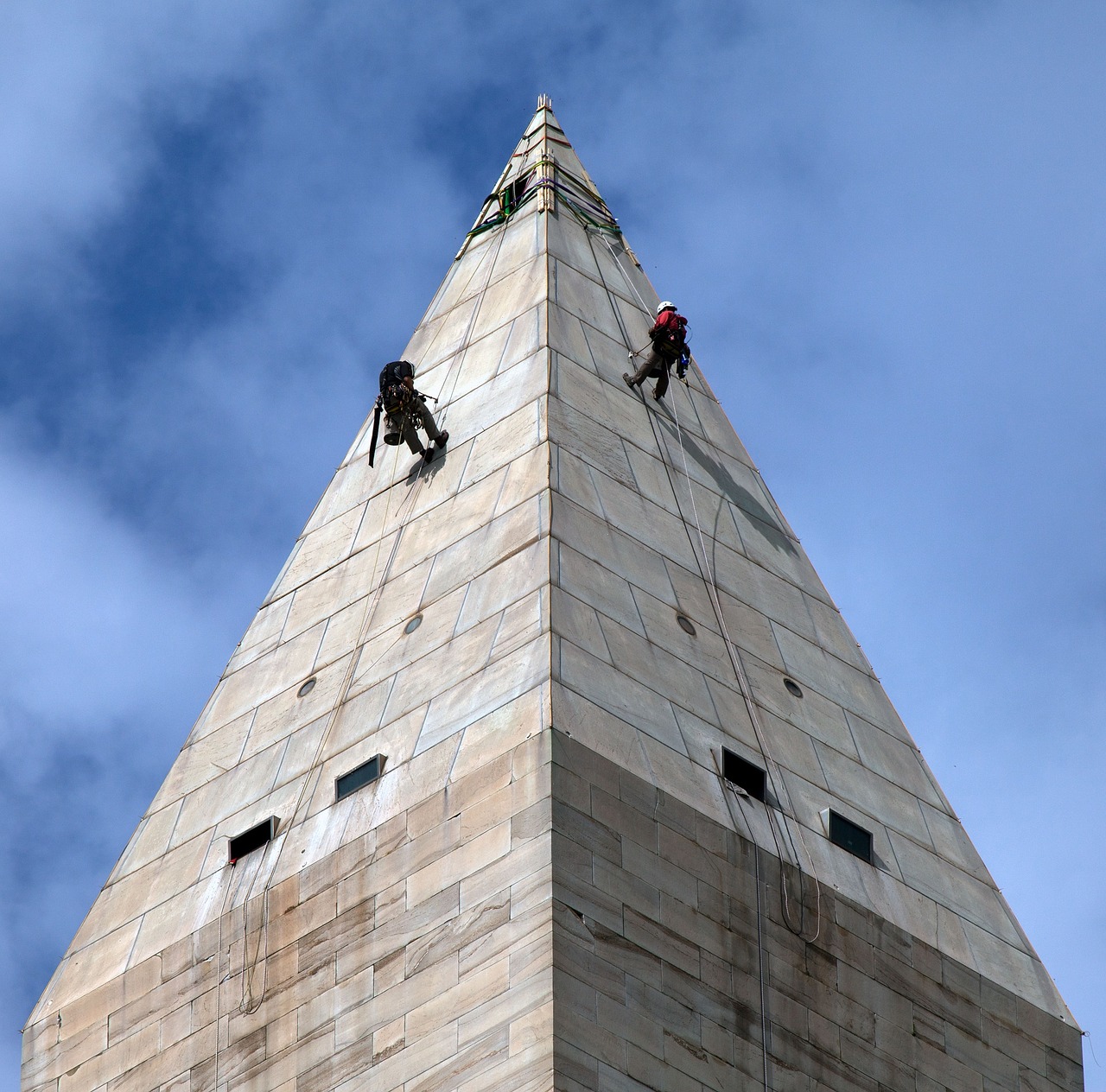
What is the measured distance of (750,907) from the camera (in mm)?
36344

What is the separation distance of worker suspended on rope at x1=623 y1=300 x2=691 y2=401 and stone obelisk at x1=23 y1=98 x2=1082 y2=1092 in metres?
0.30

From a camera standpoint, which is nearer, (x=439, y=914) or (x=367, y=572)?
(x=439, y=914)

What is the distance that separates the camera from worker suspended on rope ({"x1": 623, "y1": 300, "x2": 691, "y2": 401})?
45656 mm

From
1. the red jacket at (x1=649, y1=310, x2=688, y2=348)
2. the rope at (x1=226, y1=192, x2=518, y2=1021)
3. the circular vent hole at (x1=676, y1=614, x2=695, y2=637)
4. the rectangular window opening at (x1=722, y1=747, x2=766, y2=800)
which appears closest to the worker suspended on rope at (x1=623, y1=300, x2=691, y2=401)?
the red jacket at (x1=649, y1=310, x2=688, y2=348)

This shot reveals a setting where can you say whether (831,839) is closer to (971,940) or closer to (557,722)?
(971,940)

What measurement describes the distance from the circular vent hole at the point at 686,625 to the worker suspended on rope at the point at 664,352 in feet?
20.6

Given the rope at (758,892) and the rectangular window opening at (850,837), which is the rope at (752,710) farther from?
the rectangular window opening at (850,837)

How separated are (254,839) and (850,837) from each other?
24.3 ft

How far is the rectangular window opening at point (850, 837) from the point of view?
127 ft

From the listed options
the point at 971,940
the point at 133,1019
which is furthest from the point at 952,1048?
the point at 133,1019

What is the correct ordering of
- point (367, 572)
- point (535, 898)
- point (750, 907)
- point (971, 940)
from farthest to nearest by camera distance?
point (367, 572)
point (971, 940)
point (750, 907)
point (535, 898)

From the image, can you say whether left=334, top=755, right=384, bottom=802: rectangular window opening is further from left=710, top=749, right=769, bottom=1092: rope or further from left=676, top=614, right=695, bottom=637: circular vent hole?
left=676, top=614, right=695, bottom=637: circular vent hole

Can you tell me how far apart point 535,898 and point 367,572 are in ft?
32.9

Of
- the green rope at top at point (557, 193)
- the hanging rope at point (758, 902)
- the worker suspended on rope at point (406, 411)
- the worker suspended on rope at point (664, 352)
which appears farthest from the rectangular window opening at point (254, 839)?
the green rope at top at point (557, 193)
